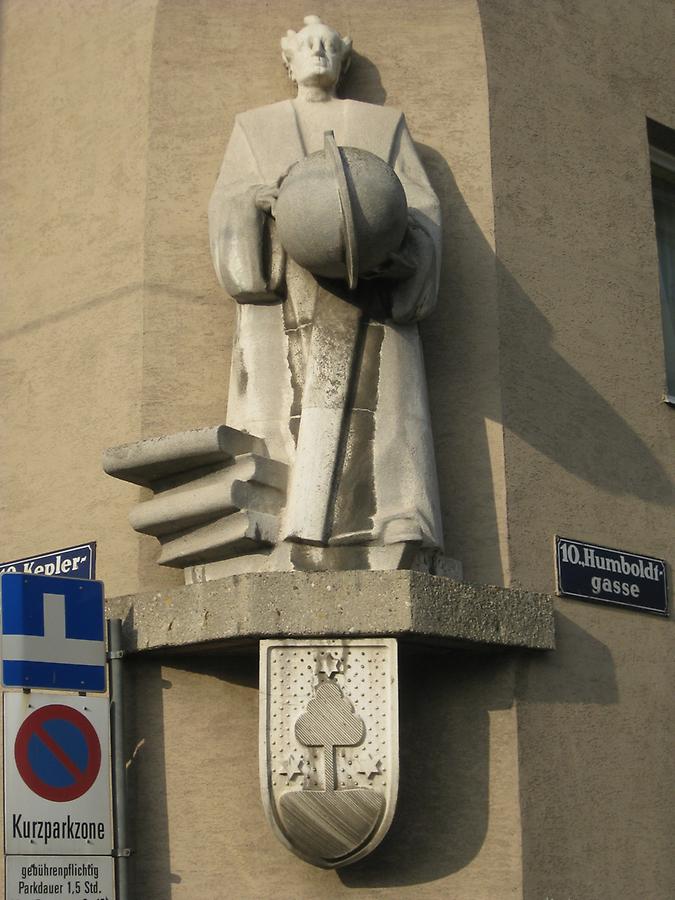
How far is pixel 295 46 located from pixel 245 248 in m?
1.13

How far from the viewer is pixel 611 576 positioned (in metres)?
7.59

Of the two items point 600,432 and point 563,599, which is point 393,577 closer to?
point 563,599

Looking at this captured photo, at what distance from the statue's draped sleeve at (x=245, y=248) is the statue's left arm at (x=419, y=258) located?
0.49 meters

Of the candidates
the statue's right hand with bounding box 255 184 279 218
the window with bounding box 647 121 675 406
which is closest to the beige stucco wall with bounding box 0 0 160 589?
the statue's right hand with bounding box 255 184 279 218

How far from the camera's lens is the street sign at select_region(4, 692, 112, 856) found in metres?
6.40

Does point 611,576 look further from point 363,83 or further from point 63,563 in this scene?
point 363,83

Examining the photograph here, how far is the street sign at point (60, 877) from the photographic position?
632 centimetres

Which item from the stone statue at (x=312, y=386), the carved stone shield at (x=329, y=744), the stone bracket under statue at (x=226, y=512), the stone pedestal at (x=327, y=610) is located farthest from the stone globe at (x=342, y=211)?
the carved stone shield at (x=329, y=744)

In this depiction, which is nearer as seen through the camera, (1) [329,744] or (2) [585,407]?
(1) [329,744]

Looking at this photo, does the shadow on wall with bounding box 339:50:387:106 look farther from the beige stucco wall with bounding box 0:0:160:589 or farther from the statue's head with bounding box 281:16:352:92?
the beige stucco wall with bounding box 0:0:160:589

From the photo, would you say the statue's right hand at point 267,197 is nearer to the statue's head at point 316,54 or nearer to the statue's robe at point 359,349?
the statue's robe at point 359,349

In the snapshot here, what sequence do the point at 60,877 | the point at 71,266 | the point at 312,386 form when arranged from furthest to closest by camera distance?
the point at 71,266, the point at 312,386, the point at 60,877

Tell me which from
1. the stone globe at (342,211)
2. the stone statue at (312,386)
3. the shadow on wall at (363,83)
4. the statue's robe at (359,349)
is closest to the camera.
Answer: the stone globe at (342,211)

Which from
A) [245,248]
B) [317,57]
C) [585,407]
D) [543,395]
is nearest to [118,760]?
[245,248]
